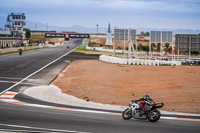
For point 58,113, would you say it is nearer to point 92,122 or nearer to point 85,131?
point 92,122

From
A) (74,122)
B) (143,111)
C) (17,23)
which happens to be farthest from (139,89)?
(17,23)

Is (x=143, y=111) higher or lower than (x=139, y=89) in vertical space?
higher

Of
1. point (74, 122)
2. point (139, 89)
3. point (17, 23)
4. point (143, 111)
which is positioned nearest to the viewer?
point (74, 122)

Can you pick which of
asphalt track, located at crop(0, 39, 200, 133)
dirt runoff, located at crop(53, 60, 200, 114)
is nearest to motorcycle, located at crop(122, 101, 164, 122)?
asphalt track, located at crop(0, 39, 200, 133)

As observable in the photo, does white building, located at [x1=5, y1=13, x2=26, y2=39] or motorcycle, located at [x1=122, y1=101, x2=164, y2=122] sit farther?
white building, located at [x1=5, y1=13, x2=26, y2=39]

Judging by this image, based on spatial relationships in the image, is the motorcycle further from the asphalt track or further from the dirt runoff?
the dirt runoff

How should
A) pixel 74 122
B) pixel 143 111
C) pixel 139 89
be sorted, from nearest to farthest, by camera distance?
pixel 74 122 → pixel 143 111 → pixel 139 89

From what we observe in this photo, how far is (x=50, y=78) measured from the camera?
3150 centimetres

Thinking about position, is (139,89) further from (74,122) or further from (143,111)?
(74,122)

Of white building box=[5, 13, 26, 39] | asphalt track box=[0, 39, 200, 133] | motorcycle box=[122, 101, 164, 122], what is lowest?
asphalt track box=[0, 39, 200, 133]

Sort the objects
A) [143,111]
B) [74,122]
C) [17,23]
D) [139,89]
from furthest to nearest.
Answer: [17,23] < [139,89] < [143,111] < [74,122]

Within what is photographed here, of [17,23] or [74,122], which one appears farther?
[17,23]

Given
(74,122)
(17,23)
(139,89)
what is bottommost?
(74,122)

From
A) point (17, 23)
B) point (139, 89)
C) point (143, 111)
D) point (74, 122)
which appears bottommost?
point (74, 122)
